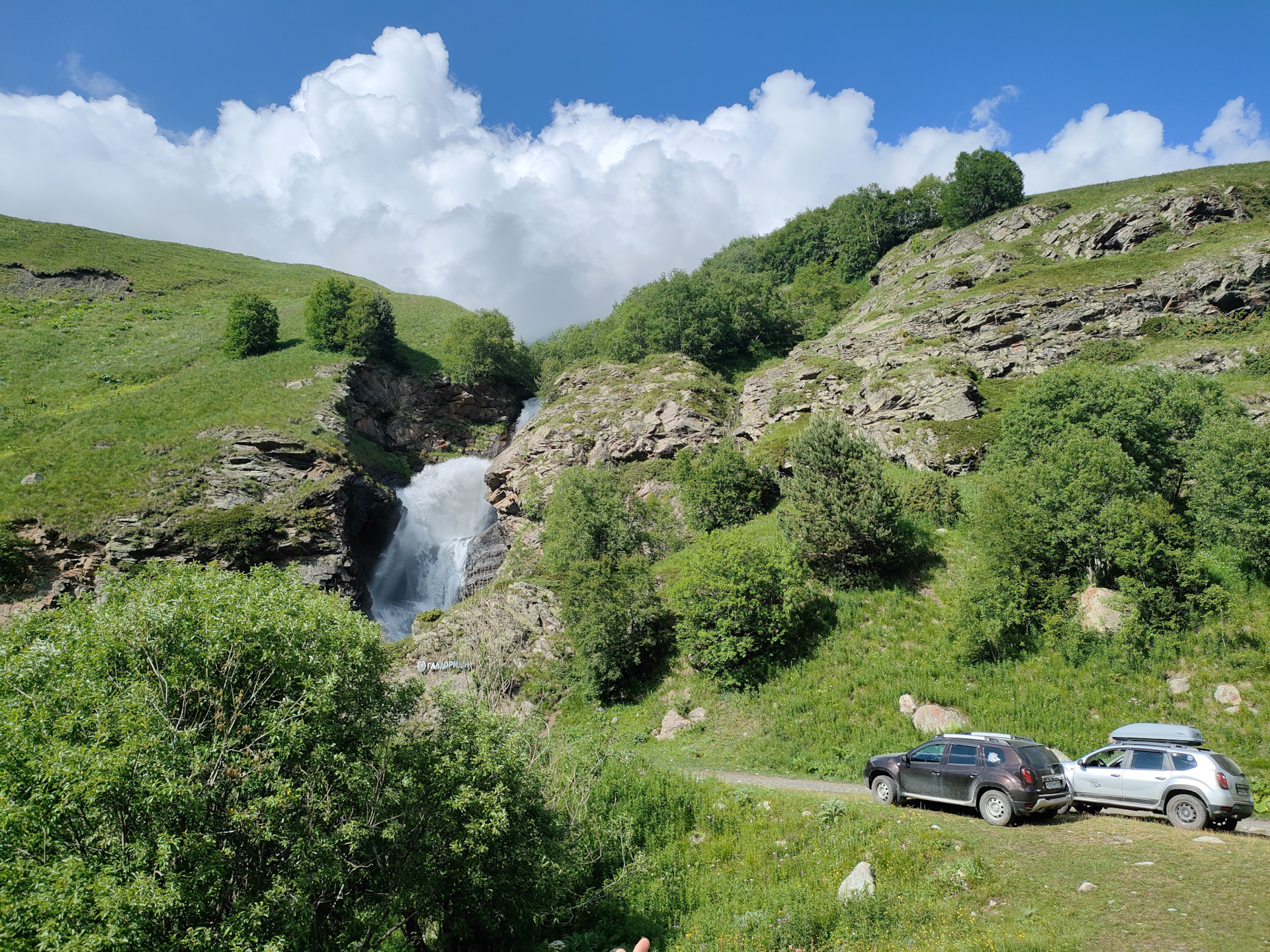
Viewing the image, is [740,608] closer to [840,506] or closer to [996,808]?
[840,506]

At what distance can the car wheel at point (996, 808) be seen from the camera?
12656 mm

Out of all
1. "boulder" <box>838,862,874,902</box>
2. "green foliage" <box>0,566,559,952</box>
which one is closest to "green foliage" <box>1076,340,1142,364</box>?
"boulder" <box>838,862,874,902</box>

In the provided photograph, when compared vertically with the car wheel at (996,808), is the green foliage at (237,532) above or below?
above

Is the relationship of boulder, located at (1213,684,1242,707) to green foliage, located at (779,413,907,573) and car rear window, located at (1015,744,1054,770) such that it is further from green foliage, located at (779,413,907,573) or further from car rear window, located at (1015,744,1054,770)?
green foliage, located at (779,413,907,573)

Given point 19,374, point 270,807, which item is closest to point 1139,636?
point 270,807

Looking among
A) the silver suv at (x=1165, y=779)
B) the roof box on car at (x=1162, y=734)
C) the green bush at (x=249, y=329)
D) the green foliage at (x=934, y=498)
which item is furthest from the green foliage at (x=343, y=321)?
the roof box on car at (x=1162, y=734)

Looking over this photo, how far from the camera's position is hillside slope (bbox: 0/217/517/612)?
1492 inches

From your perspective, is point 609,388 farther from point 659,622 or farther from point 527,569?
point 659,622

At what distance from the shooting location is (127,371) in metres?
57.0

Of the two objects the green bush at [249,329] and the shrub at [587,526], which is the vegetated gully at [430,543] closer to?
the shrub at [587,526]

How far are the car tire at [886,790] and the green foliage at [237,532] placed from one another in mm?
39009

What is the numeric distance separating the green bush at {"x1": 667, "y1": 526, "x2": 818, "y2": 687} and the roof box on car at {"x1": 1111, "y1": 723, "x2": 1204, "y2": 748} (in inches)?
502

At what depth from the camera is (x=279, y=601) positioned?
10641 mm

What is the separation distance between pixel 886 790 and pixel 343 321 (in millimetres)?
69093
